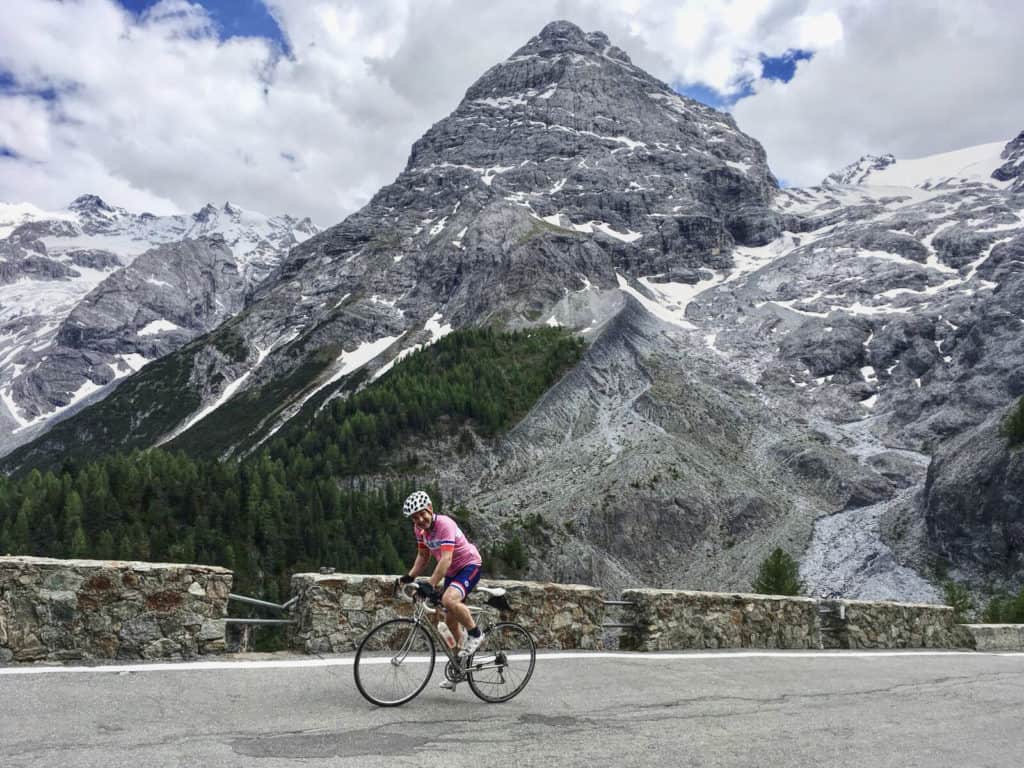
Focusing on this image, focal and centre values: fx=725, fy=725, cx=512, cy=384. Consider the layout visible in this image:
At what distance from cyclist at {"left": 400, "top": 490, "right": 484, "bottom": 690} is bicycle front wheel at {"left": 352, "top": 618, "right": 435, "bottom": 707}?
53cm

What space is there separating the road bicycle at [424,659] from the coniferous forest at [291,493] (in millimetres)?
83950

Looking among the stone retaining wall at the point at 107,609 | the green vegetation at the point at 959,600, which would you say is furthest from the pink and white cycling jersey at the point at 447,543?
the green vegetation at the point at 959,600

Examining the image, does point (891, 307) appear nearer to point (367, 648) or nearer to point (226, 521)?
point (226, 521)

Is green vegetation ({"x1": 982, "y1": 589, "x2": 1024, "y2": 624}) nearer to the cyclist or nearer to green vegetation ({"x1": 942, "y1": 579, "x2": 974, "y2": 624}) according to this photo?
green vegetation ({"x1": 942, "y1": 579, "x2": 974, "y2": 624})

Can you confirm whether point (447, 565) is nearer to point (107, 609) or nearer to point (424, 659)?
point (424, 659)

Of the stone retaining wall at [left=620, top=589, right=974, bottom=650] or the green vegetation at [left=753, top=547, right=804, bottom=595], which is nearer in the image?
the stone retaining wall at [left=620, top=589, right=974, bottom=650]

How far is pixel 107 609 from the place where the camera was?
11.0 m

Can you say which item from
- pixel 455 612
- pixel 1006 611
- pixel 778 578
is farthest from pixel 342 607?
pixel 778 578

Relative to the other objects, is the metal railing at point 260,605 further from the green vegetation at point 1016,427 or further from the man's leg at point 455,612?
the green vegetation at point 1016,427

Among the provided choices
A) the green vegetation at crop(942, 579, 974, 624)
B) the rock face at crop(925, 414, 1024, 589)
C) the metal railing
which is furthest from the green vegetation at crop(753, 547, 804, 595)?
the metal railing

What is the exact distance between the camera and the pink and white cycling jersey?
396 inches

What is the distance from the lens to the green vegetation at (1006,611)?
178 feet

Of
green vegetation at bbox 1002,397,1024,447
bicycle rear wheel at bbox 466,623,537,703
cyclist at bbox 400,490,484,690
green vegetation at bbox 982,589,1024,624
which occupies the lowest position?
green vegetation at bbox 982,589,1024,624

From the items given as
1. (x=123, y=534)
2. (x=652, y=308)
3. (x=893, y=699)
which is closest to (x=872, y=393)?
(x=652, y=308)
